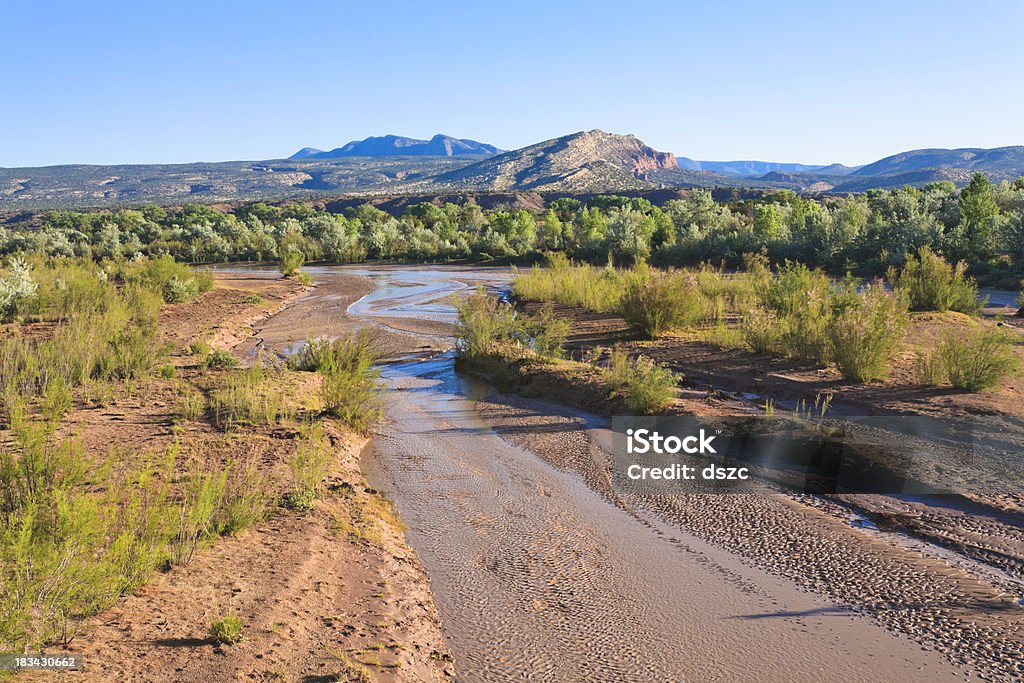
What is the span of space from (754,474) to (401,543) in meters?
4.31

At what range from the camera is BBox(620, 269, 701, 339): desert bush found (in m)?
16.2

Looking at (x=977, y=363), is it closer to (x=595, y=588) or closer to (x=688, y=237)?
(x=595, y=588)

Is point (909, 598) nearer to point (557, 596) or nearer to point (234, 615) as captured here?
point (557, 596)

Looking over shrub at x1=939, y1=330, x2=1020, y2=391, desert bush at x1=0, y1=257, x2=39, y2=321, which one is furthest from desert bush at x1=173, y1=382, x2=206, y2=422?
shrub at x1=939, y1=330, x2=1020, y2=391

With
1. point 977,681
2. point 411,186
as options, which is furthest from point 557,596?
point 411,186

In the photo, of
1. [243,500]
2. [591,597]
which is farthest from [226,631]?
[591,597]

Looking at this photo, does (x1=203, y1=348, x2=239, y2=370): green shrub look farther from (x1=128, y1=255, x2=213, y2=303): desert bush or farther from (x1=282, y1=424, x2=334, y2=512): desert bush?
(x1=128, y1=255, x2=213, y2=303): desert bush

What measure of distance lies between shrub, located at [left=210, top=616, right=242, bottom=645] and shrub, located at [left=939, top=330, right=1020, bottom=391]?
10.7m

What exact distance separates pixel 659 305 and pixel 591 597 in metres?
11.3

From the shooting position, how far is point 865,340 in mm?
11461

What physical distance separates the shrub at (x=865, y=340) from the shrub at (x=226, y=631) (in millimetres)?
10307

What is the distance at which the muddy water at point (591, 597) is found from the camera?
482cm

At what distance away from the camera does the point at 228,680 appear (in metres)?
4.09

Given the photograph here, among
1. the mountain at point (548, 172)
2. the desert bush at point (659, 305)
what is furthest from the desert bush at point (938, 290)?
the mountain at point (548, 172)
